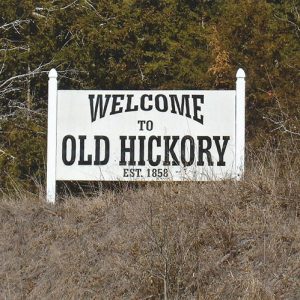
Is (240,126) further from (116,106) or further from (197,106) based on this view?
(116,106)

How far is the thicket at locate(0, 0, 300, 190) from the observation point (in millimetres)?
18266

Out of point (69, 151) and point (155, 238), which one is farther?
point (69, 151)

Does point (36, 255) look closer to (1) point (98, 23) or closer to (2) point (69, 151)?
(2) point (69, 151)

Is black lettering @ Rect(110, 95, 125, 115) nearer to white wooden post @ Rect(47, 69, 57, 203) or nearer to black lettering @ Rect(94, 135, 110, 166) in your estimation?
black lettering @ Rect(94, 135, 110, 166)

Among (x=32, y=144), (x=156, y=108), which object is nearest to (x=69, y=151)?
(x=156, y=108)

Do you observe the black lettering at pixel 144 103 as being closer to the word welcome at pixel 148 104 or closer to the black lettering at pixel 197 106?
the word welcome at pixel 148 104

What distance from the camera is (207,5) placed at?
86.0 ft

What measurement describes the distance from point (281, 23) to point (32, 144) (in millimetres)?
9076

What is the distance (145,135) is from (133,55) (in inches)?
449

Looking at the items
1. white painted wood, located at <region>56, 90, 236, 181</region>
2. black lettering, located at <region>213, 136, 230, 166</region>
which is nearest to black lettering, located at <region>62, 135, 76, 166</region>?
white painted wood, located at <region>56, 90, 236, 181</region>

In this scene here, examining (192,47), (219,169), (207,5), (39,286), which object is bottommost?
(39,286)

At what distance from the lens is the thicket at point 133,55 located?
18.3 m

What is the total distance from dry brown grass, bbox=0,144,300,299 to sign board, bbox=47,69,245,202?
1.28ft

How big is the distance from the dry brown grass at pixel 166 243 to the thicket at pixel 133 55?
728 centimetres
